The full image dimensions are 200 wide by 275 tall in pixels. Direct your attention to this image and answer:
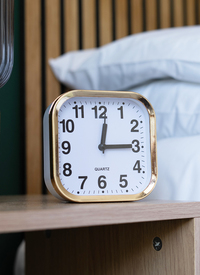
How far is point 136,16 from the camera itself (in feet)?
5.19

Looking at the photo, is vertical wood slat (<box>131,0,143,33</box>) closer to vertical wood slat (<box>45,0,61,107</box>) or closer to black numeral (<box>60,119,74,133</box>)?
vertical wood slat (<box>45,0,61,107</box>)

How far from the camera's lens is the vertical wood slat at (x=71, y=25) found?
4.65 ft

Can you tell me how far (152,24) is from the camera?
1627 mm

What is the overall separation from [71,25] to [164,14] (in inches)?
20.5

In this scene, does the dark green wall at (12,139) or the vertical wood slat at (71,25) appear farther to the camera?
the vertical wood slat at (71,25)

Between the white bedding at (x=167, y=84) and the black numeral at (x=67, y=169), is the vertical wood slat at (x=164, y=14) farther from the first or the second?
the black numeral at (x=67, y=169)

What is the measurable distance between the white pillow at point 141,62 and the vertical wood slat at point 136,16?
0.40 meters

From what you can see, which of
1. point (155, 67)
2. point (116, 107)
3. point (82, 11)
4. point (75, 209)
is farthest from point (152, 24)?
point (75, 209)

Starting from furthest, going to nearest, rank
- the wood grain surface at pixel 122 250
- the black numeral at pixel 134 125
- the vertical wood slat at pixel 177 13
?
the vertical wood slat at pixel 177 13, the black numeral at pixel 134 125, the wood grain surface at pixel 122 250

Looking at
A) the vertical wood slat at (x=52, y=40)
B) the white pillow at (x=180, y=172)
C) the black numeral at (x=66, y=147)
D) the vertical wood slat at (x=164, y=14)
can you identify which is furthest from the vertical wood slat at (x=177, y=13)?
the black numeral at (x=66, y=147)

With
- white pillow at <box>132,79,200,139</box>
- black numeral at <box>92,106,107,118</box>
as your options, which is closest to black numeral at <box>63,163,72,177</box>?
black numeral at <box>92,106,107,118</box>

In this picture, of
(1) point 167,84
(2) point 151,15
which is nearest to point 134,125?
(1) point 167,84

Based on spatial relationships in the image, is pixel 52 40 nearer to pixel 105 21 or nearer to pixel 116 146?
pixel 105 21

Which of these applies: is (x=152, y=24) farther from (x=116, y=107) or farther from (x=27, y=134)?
(x=116, y=107)
